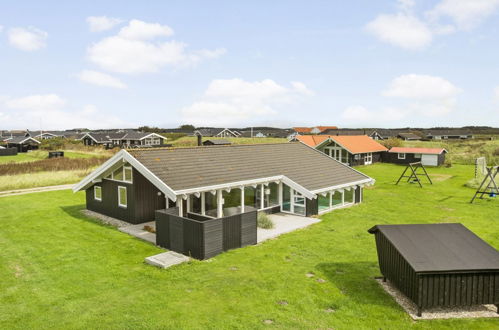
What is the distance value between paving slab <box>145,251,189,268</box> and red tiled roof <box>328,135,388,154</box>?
38.1 meters

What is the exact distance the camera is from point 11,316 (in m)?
9.66

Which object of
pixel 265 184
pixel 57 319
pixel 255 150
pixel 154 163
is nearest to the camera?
pixel 57 319

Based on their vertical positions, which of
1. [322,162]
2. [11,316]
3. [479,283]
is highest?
[322,162]

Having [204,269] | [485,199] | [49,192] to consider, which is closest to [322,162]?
[485,199]

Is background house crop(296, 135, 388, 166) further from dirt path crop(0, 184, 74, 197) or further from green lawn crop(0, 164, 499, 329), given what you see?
dirt path crop(0, 184, 74, 197)

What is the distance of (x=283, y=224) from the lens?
19016 millimetres

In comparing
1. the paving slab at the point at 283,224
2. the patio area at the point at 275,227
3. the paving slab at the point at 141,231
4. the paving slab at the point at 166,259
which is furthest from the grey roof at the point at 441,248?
the paving slab at the point at 141,231

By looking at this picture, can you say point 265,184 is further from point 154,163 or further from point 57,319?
point 57,319

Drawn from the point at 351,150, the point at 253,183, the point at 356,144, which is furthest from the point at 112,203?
the point at 356,144

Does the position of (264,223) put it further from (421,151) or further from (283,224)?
(421,151)

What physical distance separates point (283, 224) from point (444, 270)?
33.9 ft

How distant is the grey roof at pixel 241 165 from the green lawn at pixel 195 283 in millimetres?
3569

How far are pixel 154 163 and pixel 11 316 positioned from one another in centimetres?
967

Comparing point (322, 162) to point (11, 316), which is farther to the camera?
point (322, 162)
